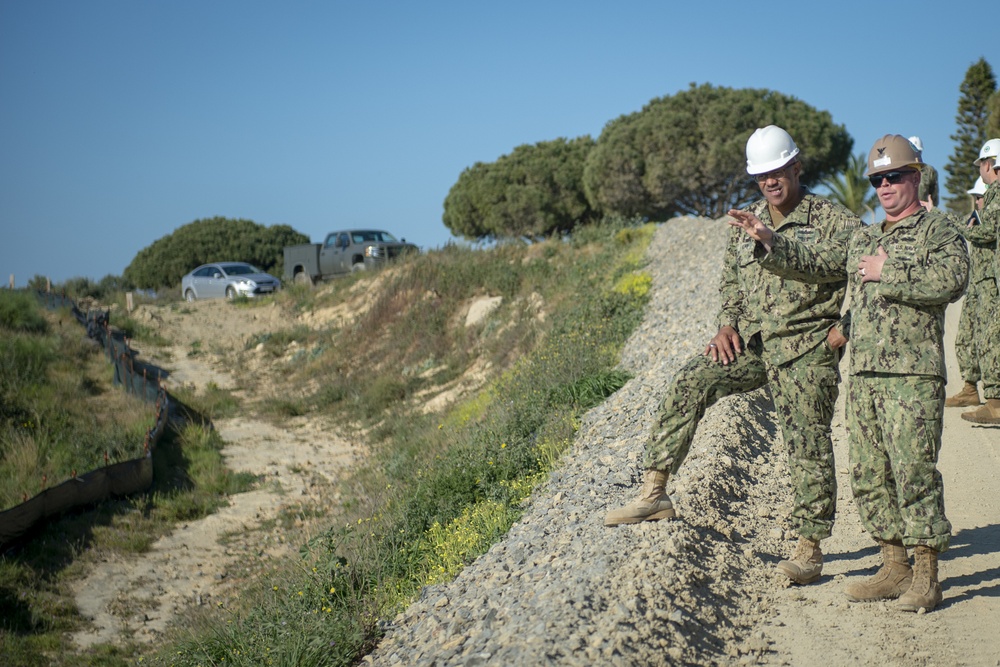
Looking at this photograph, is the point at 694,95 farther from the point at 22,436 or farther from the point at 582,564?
the point at 582,564

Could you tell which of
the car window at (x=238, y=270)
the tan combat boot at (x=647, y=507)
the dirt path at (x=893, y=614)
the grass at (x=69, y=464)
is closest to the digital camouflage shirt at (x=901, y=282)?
the dirt path at (x=893, y=614)

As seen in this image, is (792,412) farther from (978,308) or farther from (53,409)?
(53,409)

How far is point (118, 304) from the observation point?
100ft

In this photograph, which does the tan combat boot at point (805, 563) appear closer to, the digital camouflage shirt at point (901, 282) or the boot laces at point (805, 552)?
the boot laces at point (805, 552)

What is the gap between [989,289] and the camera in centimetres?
802

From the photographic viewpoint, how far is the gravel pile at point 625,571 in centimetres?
427

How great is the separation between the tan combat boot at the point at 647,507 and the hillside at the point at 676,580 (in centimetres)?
8

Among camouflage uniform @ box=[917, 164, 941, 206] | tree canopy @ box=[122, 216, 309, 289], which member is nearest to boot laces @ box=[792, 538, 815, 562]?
camouflage uniform @ box=[917, 164, 941, 206]

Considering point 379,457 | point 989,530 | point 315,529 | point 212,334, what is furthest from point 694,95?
point 989,530

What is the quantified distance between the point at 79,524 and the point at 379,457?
4117mm

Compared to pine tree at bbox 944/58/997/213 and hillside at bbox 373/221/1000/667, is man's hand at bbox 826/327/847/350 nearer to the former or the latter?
hillside at bbox 373/221/1000/667

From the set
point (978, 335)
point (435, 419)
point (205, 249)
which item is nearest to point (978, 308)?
point (978, 335)

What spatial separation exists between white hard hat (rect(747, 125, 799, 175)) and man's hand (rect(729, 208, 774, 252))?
0.54 metres

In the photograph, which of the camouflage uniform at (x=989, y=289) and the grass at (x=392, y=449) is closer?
the grass at (x=392, y=449)
